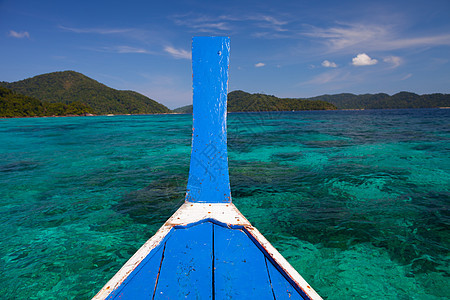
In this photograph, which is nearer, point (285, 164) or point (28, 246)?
point (28, 246)

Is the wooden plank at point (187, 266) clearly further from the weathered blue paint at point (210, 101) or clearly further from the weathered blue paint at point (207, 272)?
the weathered blue paint at point (210, 101)

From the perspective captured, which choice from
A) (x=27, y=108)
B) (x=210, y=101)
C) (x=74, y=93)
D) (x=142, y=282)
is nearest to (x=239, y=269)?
Answer: (x=142, y=282)

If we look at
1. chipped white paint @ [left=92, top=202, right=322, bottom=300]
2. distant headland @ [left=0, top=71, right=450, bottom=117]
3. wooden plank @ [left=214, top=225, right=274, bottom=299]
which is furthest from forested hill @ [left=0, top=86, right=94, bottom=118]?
wooden plank @ [left=214, top=225, right=274, bottom=299]

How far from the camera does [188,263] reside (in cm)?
183

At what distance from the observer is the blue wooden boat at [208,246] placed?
1579 millimetres

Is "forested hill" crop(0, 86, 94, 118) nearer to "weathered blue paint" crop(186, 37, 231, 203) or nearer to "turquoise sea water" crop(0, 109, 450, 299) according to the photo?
"turquoise sea water" crop(0, 109, 450, 299)

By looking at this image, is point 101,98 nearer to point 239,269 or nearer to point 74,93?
point 74,93

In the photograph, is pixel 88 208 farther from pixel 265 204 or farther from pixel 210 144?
pixel 265 204

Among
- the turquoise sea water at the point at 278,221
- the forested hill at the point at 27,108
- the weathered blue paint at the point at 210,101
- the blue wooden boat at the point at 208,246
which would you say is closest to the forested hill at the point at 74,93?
the forested hill at the point at 27,108

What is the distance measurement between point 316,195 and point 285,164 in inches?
150

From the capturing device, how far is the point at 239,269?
1.78m

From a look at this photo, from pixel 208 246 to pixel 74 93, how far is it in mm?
205143

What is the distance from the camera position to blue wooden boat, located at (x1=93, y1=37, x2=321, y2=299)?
1.58m

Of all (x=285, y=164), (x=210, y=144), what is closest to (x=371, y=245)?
(x=210, y=144)
